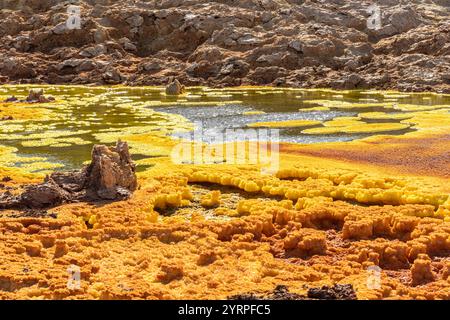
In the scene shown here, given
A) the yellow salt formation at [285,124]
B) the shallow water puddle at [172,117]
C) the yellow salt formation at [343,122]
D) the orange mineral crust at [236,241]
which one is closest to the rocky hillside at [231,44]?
the shallow water puddle at [172,117]

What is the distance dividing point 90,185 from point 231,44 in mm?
57503

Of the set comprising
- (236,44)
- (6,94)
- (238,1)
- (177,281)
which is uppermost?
(238,1)

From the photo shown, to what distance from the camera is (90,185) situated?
2138cm

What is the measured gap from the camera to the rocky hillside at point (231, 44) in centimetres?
6925

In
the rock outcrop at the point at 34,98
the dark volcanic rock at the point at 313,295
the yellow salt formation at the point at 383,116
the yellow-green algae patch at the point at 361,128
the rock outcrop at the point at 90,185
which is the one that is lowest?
the dark volcanic rock at the point at 313,295

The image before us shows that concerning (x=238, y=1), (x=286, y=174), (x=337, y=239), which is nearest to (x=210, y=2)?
(x=238, y=1)

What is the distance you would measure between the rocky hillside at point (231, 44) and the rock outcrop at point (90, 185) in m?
46.2

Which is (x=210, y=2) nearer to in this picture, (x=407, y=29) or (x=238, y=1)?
(x=238, y=1)

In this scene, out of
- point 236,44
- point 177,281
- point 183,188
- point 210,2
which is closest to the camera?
point 177,281

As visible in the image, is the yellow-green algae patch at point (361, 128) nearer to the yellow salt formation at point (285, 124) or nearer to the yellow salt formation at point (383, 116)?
the yellow salt formation at point (285, 124)

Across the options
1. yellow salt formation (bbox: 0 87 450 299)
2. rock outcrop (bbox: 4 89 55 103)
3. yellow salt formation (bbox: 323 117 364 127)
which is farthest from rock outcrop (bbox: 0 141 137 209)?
rock outcrop (bbox: 4 89 55 103)

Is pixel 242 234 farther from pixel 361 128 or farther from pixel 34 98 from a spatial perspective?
pixel 34 98
